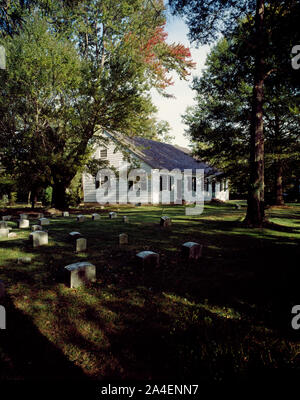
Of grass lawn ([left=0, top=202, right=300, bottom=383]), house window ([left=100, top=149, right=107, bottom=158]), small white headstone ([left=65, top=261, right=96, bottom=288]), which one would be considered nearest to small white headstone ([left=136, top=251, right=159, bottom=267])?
grass lawn ([left=0, top=202, right=300, bottom=383])

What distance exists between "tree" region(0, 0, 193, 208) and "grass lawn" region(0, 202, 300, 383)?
31.6 feet

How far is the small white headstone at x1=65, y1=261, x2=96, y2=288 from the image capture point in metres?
4.24

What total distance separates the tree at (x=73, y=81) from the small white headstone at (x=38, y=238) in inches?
300

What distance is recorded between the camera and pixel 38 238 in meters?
6.82

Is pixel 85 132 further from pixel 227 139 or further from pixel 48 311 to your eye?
pixel 48 311

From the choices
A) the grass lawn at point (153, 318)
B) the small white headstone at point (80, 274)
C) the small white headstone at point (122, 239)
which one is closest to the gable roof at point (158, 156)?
the small white headstone at point (122, 239)

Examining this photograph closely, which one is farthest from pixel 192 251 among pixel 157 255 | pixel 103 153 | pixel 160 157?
pixel 103 153

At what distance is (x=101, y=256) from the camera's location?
6.00 m

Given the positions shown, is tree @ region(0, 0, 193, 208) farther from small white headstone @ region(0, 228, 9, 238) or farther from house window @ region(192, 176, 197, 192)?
house window @ region(192, 176, 197, 192)

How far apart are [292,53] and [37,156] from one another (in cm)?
1282

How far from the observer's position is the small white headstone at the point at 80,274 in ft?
13.9

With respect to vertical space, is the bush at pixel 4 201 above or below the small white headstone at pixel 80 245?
above

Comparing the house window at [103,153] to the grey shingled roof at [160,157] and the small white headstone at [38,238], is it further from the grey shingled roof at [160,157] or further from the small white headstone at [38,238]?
the small white headstone at [38,238]

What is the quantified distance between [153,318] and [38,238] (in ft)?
16.5
